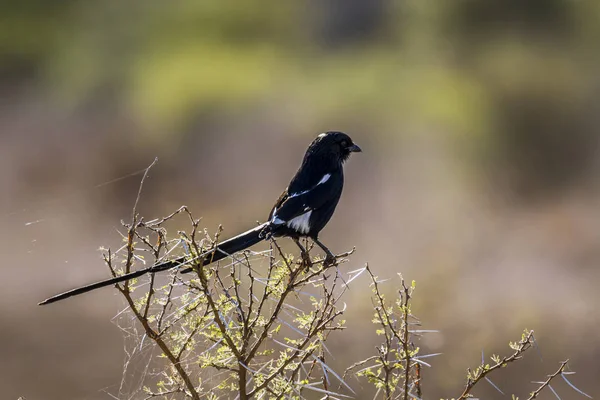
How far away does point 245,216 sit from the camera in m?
12.1

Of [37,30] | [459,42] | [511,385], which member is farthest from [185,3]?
[511,385]

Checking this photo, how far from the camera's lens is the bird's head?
513cm

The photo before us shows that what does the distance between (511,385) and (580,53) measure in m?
8.68

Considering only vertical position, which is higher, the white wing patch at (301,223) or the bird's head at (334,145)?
the bird's head at (334,145)

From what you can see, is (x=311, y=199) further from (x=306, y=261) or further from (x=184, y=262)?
(x=184, y=262)

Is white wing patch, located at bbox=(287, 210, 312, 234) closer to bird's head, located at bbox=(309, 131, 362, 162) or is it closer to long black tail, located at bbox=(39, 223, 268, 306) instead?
long black tail, located at bbox=(39, 223, 268, 306)

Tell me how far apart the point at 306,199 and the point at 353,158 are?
8.16 meters

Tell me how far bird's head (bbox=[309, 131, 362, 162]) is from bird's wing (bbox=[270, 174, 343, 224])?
21 cm

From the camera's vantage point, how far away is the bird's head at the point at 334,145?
513cm

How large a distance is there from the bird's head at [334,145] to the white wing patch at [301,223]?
57cm

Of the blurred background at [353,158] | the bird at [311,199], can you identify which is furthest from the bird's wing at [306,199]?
the blurred background at [353,158]

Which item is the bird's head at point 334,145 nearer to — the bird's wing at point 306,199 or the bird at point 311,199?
the bird at point 311,199

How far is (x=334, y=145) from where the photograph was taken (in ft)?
16.9

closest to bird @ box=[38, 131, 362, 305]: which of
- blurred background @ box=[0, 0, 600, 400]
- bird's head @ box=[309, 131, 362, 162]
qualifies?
bird's head @ box=[309, 131, 362, 162]
